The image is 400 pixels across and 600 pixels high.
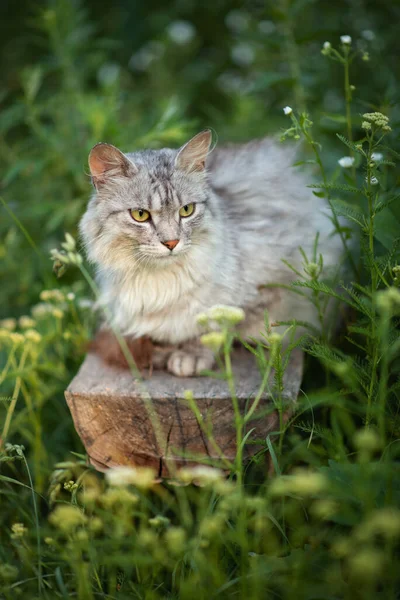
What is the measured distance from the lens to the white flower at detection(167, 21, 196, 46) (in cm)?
548

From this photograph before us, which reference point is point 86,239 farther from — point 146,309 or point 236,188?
point 236,188

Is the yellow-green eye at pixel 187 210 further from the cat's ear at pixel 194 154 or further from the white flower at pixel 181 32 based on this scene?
the white flower at pixel 181 32

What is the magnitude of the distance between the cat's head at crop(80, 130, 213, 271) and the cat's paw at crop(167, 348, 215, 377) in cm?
42

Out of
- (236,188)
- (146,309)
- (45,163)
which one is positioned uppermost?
(45,163)

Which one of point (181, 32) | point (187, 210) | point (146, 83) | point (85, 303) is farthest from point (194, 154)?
point (181, 32)

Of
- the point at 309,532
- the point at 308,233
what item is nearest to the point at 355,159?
the point at 308,233

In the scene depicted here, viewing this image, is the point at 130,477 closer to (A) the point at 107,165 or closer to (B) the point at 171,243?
(B) the point at 171,243

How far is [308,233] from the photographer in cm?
293

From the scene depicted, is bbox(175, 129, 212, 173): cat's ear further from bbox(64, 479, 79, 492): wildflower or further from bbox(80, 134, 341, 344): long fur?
bbox(64, 479, 79, 492): wildflower

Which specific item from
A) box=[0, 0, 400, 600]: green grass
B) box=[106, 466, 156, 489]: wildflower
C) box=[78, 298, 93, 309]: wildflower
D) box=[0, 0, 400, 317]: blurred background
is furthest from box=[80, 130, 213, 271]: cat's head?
box=[106, 466, 156, 489]: wildflower

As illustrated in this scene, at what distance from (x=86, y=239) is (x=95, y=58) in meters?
2.24

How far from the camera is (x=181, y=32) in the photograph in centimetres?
555

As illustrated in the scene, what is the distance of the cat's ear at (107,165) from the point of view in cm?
233

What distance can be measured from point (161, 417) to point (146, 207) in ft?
2.79
